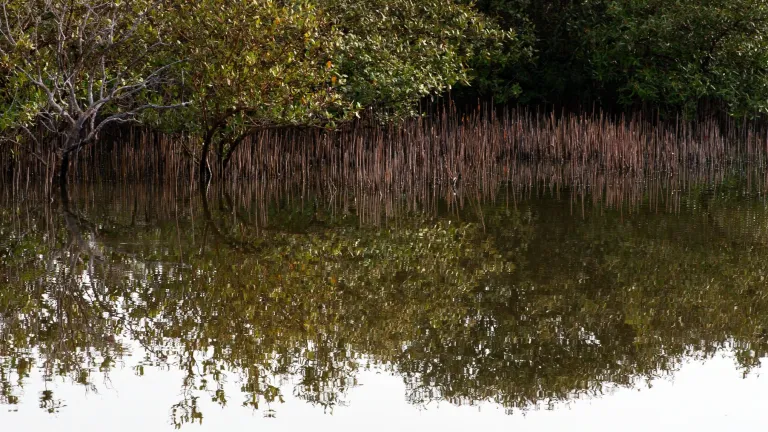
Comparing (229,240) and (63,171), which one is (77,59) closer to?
(63,171)

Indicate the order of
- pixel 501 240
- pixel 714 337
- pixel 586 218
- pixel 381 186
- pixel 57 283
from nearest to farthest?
1. pixel 714 337
2. pixel 57 283
3. pixel 501 240
4. pixel 586 218
5. pixel 381 186

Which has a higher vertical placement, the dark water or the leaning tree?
the leaning tree

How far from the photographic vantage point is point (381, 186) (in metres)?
A: 11.1

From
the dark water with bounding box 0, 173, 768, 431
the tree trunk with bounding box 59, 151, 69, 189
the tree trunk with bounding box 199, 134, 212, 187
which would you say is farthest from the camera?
the tree trunk with bounding box 199, 134, 212, 187

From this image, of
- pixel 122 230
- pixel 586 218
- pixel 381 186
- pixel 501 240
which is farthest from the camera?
pixel 381 186

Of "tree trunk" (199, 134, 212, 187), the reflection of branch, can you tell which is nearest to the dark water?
the reflection of branch

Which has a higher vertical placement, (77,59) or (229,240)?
(77,59)

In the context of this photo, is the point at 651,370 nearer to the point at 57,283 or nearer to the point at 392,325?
the point at 392,325

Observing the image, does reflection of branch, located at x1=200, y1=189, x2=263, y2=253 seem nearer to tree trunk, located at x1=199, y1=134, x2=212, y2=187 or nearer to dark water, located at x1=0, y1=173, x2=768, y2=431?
dark water, located at x1=0, y1=173, x2=768, y2=431

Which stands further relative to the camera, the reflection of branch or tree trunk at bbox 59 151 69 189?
tree trunk at bbox 59 151 69 189

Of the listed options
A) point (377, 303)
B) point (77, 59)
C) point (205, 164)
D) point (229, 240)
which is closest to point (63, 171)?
point (77, 59)

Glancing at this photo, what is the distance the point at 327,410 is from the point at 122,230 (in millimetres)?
4568

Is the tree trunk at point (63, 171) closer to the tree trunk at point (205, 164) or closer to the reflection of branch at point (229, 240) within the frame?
the tree trunk at point (205, 164)

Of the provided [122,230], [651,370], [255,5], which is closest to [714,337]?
[651,370]
